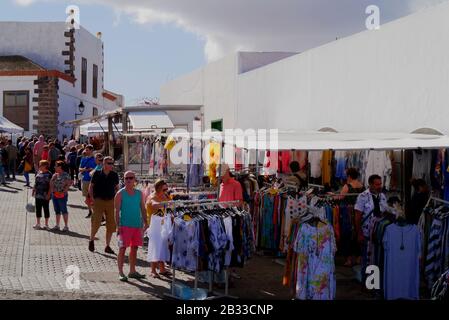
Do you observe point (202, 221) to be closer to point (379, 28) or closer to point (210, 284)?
point (210, 284)

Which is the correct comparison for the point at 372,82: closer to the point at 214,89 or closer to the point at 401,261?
the point at 401,261

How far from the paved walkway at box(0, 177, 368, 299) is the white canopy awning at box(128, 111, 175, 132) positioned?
4327 millimetres

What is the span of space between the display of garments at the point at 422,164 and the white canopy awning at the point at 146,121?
7.99 m

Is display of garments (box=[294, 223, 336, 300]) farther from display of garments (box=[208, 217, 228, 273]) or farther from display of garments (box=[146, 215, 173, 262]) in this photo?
display of garments (box=[146, 215, 173, 262])

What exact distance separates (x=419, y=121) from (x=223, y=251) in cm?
542

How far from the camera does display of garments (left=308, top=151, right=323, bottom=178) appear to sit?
1562cm

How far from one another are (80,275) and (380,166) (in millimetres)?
6252

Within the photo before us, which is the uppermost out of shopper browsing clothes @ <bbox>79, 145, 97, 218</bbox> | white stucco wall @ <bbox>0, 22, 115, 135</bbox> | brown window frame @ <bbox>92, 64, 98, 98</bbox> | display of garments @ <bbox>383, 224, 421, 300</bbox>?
white stucco wall @ <bbox>0, 22, 115, 135</bbox>

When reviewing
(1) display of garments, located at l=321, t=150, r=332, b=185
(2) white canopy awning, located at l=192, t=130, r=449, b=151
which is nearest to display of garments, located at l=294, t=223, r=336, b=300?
A: (2) white canopy awning, located at l=192, t=130, r=449, b=151

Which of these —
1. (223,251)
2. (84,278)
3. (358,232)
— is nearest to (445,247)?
(358,232)

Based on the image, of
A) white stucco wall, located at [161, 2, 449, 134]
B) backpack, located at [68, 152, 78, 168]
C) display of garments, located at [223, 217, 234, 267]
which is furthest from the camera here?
backpack, located at [68, 152, 78, 168]

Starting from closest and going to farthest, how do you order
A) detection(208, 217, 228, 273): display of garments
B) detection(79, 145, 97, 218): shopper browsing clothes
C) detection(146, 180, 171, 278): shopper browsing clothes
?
detection(208, 217, 228, 273): display of garments → detection(146, 180, 171, 278): shopper browsing clothes → detection(79, 145, 97, 218): shopper browsing clothes

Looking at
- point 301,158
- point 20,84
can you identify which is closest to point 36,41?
point 20,84

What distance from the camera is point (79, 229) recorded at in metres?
14.7
